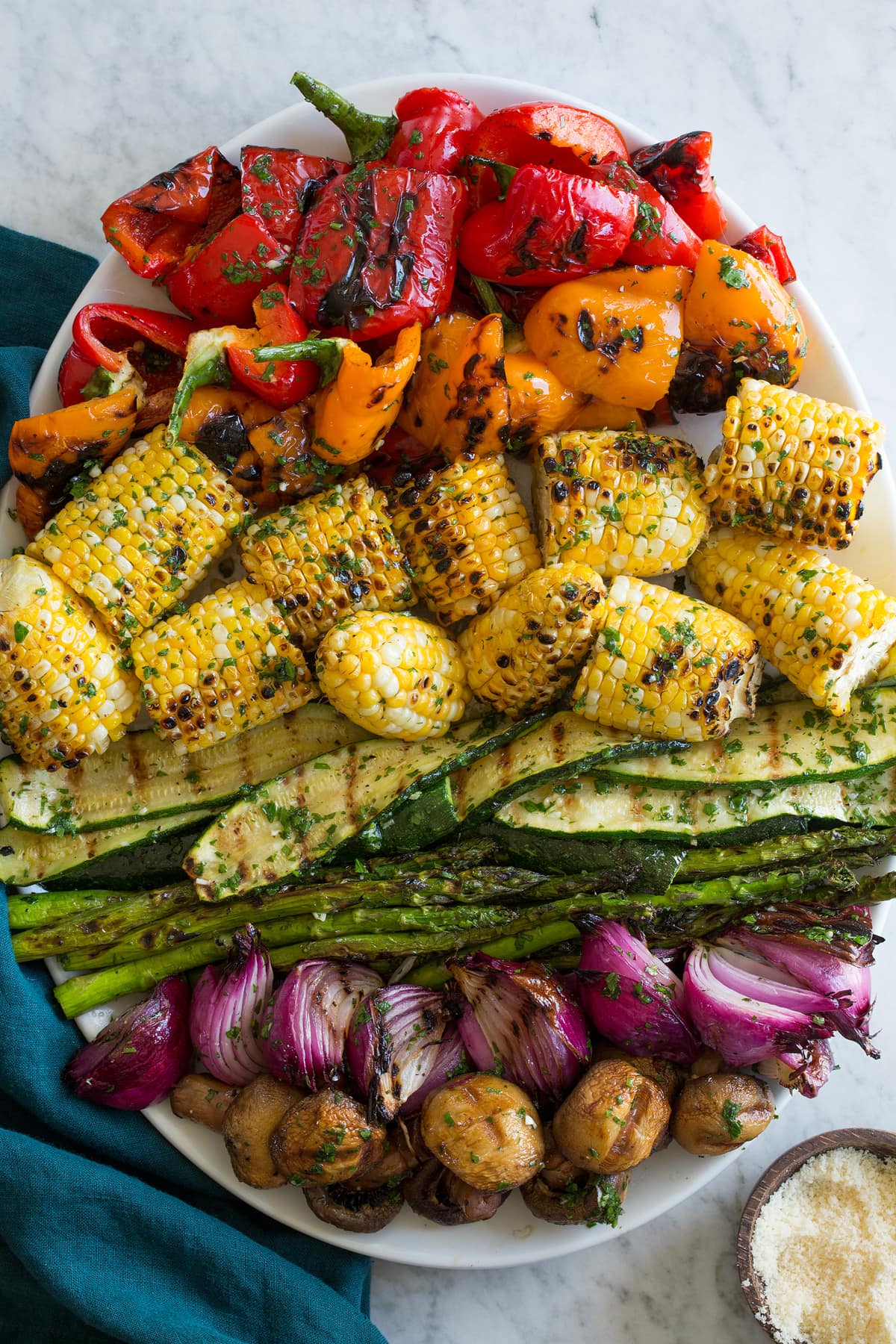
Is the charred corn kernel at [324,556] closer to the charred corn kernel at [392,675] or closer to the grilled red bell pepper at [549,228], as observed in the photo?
the charred corn kernel at [392,675]

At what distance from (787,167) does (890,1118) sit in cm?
356

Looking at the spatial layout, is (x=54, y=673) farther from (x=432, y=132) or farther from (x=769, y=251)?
(x=769, y=251)

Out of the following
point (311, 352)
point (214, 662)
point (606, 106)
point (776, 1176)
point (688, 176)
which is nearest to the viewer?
point (311, 352)

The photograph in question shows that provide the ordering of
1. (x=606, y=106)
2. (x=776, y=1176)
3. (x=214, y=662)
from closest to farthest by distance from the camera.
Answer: (x=214, y=662)
(x=776, y=1176)
(x=606, y=106)

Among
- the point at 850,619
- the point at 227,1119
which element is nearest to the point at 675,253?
the point at 850,619

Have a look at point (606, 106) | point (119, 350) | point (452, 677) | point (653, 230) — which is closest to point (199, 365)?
point (119, 350)

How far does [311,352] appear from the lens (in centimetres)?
307

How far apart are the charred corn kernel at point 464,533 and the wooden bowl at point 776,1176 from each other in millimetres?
2055

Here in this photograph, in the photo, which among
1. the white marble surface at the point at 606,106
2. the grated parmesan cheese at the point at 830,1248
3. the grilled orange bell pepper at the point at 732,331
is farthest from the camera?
the white marble surface at the point at 606,106

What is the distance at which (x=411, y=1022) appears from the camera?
3.18 m

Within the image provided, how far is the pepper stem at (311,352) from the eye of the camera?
10.0 feet

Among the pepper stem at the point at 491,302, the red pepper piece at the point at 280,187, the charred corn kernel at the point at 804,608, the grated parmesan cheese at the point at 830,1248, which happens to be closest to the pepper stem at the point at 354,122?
the red pepper piece at the point at 280,187

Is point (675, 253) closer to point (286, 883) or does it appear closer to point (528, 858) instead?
point (528, 858)

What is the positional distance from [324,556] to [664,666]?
1.08 m
